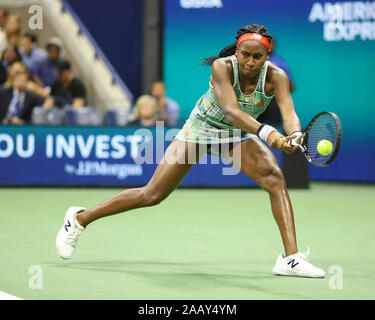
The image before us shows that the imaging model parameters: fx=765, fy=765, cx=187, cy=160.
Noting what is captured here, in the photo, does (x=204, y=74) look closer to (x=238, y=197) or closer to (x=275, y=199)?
(x=238, y=197)

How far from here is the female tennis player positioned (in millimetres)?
5391

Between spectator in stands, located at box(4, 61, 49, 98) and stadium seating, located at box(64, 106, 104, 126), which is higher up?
spectator in stands, located at box(4, 61, 49, 98)

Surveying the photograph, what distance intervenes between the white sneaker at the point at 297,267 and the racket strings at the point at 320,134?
71 cm

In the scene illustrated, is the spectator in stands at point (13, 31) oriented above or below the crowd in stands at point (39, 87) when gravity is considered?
above

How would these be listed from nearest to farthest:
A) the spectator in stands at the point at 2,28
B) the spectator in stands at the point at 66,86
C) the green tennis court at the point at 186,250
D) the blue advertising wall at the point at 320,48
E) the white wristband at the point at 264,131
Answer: the green tennis court at the point at 186,250 → the white wristband at the point at 264,131 → the spectator in stands at the point at 66,86 → the blue advertising wall at the point at 320,48 → the spectator in stands at the point at 2,28

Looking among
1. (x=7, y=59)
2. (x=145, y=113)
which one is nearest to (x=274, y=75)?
(x=145, y=113)

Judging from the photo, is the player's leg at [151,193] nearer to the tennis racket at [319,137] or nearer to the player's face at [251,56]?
the player's face at [251,56]

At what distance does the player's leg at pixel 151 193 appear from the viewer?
568 centimetres

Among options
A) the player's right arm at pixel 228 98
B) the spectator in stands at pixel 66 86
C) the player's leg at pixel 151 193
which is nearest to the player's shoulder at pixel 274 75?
the player's right arm at pixel 228 98

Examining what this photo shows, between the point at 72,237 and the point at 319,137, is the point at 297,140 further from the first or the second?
the point at 72,237

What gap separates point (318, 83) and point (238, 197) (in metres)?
3.60

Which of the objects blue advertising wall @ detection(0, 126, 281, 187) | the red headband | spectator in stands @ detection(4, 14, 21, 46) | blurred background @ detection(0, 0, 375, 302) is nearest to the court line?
blurred background @ detection(0, 0, 375, 302)

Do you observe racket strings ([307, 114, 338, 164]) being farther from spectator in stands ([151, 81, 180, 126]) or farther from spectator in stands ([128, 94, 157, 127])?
spectator in stands ([151, 81, 180, 126])
